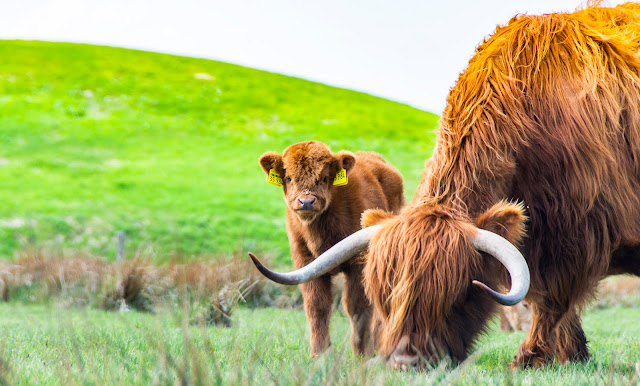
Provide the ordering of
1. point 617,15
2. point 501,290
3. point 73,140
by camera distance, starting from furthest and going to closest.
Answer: point 73,140, point 617,15, point 501,290

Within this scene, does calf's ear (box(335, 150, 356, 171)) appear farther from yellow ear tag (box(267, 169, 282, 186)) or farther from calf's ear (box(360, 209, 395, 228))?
calf's ear (box(360, 209, 395, 228))

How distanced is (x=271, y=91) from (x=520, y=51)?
40010mm

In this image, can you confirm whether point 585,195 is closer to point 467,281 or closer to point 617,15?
point 467,281

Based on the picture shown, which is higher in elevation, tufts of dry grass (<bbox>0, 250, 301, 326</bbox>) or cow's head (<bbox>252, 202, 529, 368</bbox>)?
cow's head (<bbox>252, 202, 529, 368</bbox>)

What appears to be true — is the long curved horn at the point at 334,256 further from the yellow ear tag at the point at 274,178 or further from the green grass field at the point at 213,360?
the yellow ear tag at the point at 274,178

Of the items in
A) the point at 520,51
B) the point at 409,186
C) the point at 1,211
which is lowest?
the point at 1,211

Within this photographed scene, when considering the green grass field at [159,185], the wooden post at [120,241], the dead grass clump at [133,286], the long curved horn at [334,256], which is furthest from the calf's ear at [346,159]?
the wooden post at [120,241]

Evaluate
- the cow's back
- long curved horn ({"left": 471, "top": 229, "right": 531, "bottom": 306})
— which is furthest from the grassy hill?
long curved horn ({"left": 471, "top": 229, "right": 531, "bottom": 306})

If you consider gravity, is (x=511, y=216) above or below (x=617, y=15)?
below

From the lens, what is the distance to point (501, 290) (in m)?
4.12

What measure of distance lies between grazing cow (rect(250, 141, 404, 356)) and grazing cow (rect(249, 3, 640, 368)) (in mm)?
1333

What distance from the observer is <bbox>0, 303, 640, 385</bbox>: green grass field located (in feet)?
8.31

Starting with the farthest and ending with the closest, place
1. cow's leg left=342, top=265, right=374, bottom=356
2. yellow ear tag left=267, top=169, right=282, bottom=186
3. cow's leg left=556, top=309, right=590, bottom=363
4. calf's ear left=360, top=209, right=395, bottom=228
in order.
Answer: yellow ear tag left=267, top=169, right=282, bottom=186, cow's leg left=342, top=265, right=374, bottom=356, cow's leg left=556, top=309, right=590, bottom=363, calf's ear left=360, top=209, right=395, bottom=228

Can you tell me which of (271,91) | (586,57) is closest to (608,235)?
(586,57)
